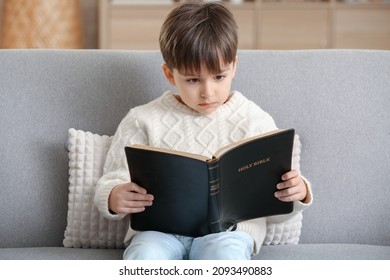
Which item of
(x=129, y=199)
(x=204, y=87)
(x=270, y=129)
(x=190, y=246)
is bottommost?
(x=190, y=246)

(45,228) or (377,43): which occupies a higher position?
(377,43)

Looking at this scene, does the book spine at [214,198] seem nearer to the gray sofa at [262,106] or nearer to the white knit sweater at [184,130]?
the white knit sweater at [184,130]

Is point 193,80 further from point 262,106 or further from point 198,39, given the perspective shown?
point 262,106

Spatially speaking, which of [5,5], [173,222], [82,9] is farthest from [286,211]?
A: [82,9]

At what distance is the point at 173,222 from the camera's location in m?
1.42

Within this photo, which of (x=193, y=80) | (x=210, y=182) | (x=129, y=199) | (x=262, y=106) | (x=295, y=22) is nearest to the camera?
(x=210, y=182)

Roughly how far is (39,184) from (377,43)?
2732 millimetres

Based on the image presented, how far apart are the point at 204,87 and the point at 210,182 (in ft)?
0.95

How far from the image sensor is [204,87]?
5.07 ft

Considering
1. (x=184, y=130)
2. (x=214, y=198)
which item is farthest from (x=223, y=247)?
(x=184, y=130)

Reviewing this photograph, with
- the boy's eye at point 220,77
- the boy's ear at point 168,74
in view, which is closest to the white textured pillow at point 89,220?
the boy's ear at point 168,74

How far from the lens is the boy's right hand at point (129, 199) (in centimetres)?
142

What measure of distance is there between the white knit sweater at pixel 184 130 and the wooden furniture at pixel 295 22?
2.27 m

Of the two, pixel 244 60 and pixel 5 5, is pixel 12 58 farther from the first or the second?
pixel 5 5
